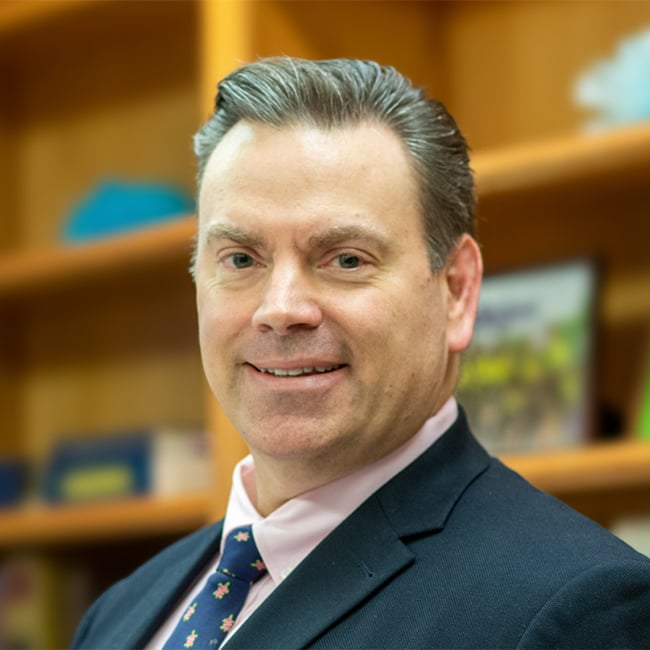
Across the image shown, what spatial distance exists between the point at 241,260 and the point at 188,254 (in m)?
1.16

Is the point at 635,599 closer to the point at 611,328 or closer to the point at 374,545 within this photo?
the point at 374,545

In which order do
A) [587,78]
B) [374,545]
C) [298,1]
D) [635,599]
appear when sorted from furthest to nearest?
[298,1]
[587,78]
[374,545]
[635,599]

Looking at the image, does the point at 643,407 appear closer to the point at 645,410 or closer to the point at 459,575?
the point at 645,410

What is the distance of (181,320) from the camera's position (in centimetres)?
279

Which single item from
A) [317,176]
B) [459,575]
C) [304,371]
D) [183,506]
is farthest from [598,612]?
[183,506]

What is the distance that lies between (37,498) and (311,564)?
184cm

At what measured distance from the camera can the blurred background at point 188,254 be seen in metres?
2.03

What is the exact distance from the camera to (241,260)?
1.23 metres

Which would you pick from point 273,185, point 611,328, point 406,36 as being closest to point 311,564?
point 273,185

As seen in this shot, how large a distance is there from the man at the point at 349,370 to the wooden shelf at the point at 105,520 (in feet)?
3.25

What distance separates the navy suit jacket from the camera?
1.00 meters

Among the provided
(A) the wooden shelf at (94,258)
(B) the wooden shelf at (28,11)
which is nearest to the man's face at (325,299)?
(A) the wooden shelf at (94,258)

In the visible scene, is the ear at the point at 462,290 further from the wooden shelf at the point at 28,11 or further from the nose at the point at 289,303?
the wooden shelf at the point at 28,11

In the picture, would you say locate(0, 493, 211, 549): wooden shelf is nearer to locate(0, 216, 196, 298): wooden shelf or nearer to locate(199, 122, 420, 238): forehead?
locate(0, 216, 196, 298): wooden shelf
